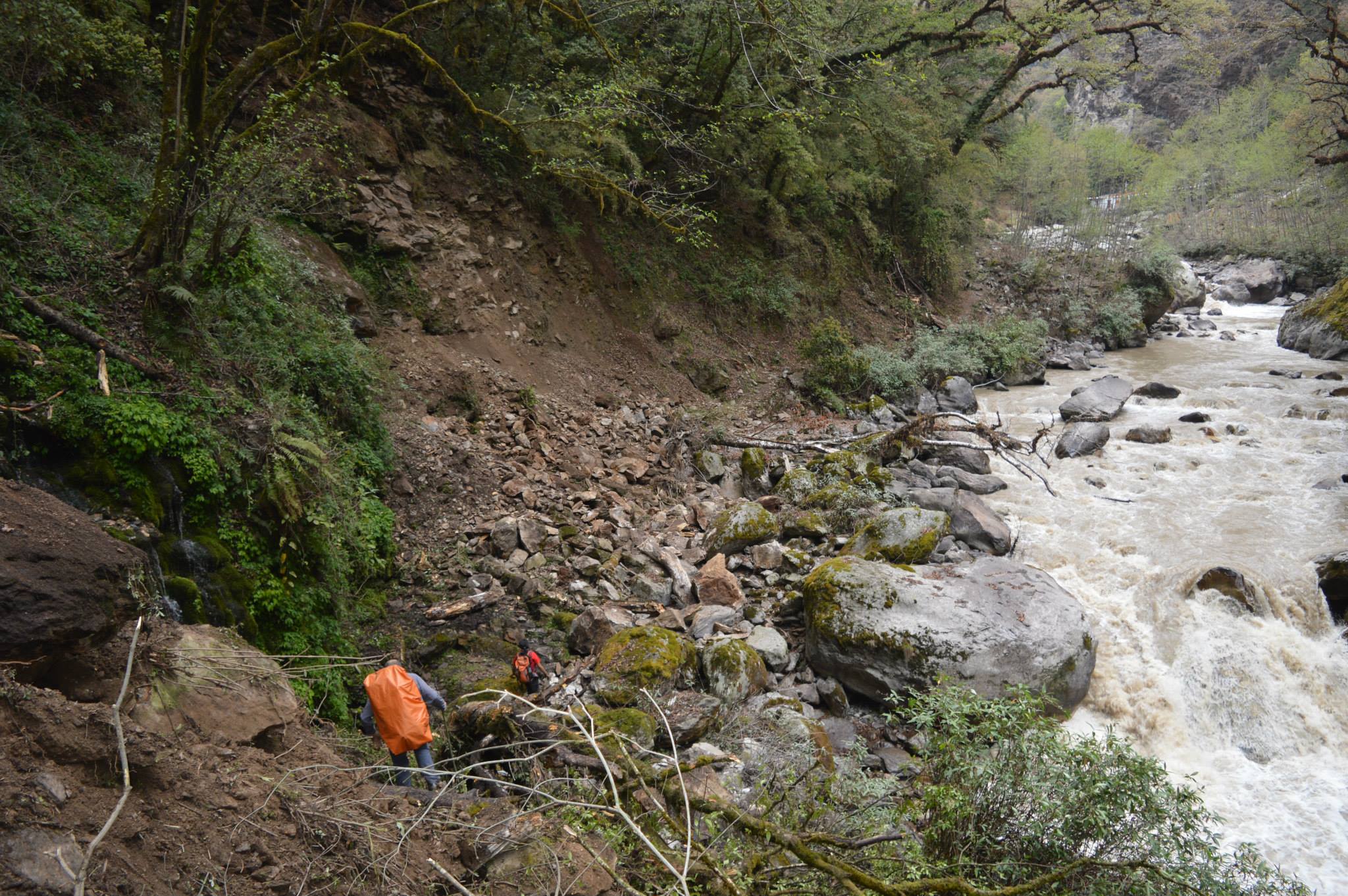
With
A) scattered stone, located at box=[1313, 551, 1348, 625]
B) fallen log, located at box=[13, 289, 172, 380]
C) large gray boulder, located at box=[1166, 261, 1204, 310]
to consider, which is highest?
large gray boulder, located at box=[1166, 261, 1204, 310]

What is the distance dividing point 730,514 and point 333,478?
443cm

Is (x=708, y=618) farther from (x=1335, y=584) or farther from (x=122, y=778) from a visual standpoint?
(x=1335, y=584)

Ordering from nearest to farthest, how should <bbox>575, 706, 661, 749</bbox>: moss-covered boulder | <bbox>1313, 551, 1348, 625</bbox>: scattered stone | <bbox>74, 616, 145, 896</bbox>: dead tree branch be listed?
1. <bbox>74, 616, 145, 896</bbox>: dead tree branch
2. <bbox>575, 706, 661, 749</bbox>: moss-covered boulder
3. <bbox>1313, 551, 1348, 625</bbox>: scattered stone

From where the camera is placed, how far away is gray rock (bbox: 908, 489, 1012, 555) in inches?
323

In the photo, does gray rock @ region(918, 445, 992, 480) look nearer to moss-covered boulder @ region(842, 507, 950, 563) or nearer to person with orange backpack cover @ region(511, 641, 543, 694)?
moss-covered boulder @ region(842, 507, 950, 563)

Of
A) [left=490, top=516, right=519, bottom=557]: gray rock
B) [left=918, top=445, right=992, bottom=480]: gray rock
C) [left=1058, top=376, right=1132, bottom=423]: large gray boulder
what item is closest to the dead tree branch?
[left=490, top=516, right=519, bottom=557]: gray rock

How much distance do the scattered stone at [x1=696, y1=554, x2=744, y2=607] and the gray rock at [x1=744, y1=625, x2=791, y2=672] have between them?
0.48 m

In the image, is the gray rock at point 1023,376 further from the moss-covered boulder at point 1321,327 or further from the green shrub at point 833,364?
the moss-covered boulder at point 1321,327

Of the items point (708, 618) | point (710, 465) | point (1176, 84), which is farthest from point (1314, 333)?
point (1176, 84)

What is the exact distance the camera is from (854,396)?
1350 centimetres

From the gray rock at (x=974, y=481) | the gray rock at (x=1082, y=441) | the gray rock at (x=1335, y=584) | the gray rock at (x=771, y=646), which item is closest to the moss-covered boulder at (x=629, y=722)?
the gray rock at (x=771, y=646)

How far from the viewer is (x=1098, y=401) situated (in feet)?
41.2

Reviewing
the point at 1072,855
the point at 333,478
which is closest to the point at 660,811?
the point at 1072,855

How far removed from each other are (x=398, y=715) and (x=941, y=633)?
15.1 feet
